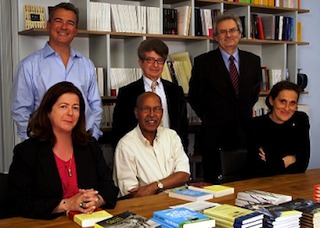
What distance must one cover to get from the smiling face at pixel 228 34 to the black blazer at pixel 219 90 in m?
0.10

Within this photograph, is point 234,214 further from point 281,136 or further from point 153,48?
point 153,48

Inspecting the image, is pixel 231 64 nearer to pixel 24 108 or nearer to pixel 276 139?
pixel 276 139

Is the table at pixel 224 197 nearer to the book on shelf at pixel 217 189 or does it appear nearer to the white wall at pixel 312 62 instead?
the book on shelf at pixel 217 189

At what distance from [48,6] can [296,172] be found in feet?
8.21

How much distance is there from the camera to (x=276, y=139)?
10.4 feet

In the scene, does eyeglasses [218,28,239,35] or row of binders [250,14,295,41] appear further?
row of binders [250,14,295,41]

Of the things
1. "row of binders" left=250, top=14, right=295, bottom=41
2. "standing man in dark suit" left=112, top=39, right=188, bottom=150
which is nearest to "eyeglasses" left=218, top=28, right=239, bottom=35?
"standing man in dark suit" left=112, top=39, right=188, bottom=150

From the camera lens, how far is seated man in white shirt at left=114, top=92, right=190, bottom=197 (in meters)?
2.87

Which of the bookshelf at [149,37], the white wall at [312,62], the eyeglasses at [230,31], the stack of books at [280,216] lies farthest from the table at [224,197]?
the white wall at [312,62]

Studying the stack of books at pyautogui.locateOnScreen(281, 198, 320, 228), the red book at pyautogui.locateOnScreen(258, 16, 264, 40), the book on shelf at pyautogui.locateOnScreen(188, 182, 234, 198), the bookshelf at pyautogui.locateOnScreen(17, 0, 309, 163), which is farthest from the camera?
the red book at pyautogui.locateOnScreen(258, 16, 264, 40)

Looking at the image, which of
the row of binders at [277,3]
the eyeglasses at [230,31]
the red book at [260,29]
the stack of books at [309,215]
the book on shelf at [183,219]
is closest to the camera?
the book on shelf at [183,219]

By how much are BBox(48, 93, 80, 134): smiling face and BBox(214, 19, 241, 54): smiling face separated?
171cm

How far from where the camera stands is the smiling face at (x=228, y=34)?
12.1 feet

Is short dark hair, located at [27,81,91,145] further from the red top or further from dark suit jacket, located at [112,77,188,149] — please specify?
dark suit jacket, located at [112,77,188,149]
